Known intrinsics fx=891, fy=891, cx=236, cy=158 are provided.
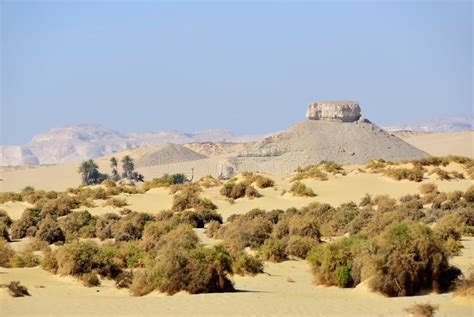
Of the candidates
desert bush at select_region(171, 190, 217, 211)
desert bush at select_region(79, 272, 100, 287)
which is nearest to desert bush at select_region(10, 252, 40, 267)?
desert bush at select_region(79, 272, 100, 287)

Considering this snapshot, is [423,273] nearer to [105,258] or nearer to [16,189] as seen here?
[105,258]

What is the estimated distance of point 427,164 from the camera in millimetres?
50062

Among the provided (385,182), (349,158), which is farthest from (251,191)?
A: (349,158)

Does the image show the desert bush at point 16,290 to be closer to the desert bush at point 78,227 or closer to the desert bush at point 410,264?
the desert bush at point 410,264

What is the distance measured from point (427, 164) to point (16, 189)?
62894 millimetres

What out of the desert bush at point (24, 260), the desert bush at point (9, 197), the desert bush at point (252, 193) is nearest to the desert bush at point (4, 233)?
the desert bush at point (24, 260)

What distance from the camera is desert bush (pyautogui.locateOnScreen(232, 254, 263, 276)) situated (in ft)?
69.6

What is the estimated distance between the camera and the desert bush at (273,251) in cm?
2370

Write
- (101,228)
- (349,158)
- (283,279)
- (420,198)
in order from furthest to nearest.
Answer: (349,158), (420,198), (101,228), (283,279)

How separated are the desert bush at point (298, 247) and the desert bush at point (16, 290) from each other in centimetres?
829

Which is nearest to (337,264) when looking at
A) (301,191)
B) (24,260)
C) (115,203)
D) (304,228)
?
(304,228)

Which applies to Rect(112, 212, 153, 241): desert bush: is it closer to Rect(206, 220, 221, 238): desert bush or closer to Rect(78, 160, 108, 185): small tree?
Rect(206, 220, 221, 238): desert bush

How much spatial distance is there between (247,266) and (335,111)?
309 ft

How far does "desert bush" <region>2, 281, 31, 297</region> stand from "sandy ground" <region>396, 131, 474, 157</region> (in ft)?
385
